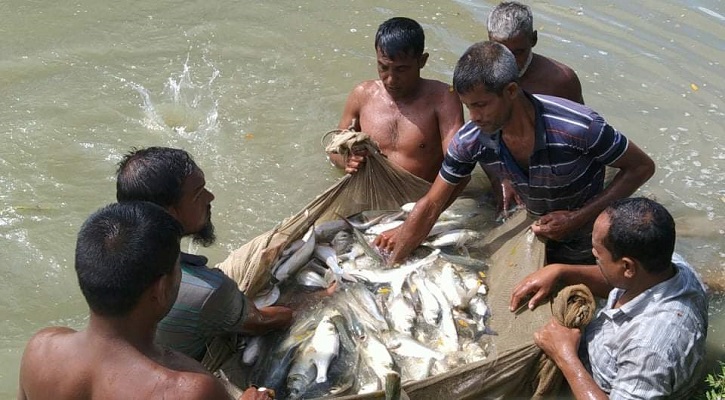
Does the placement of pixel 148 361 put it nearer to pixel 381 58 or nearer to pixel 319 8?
pixel 381 58

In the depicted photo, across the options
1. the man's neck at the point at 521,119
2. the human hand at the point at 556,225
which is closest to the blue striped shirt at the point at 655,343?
the human hand at the point at 556,225

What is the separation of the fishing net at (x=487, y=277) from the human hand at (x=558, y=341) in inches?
1.8

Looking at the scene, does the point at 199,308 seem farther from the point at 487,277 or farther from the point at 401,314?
the point at 487,277

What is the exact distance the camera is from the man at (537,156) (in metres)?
4.48

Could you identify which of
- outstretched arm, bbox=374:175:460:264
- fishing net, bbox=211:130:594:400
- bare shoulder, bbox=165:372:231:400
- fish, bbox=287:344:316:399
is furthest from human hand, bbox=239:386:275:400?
outstretched arm, bbox=374:175:460:264

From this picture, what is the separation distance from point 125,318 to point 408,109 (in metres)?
3.66

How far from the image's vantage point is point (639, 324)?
152 inches

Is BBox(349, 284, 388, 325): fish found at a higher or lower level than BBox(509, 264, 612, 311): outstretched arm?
lower

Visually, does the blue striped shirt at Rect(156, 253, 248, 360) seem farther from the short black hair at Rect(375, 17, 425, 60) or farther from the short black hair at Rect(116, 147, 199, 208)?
the short black hair at Rect(375, 17, 425, 60)

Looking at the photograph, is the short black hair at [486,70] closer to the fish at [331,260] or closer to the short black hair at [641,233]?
the short black hair at [641,233]

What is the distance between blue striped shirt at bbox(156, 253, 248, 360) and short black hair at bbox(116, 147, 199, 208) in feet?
0.97

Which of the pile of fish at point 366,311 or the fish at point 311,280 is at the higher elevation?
the pile of fish at point 366,311

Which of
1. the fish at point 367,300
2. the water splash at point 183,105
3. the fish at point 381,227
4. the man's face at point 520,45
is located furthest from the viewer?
the water splash at point 183,105

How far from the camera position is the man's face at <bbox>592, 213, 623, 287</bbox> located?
12.6 feet
